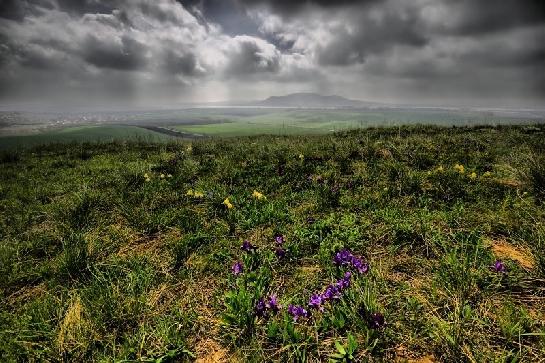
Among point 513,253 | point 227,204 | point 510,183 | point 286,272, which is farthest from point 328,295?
point 510,183

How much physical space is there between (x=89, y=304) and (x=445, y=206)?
5350 millimetres

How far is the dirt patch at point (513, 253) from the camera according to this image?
307 cm

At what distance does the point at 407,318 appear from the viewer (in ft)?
7.98

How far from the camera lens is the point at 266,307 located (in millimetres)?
2582

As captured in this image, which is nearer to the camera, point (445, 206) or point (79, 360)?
point (79, 360)

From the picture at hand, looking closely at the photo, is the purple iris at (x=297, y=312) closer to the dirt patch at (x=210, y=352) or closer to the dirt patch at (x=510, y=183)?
the dirt patch at (x=210, y=352)

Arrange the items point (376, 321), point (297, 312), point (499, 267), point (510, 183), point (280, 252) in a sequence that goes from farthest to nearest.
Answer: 1. point (510, 183)
2. point (280, 252)
3. point (499, 267)
4. point (297, 312)
5. point (376, 321)

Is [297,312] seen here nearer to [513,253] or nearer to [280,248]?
[280,248]

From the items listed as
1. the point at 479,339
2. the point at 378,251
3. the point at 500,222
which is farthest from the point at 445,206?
the point at 479,339

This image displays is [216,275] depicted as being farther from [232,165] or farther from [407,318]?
[232,165]

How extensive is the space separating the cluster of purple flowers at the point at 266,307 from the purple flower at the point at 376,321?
85 centimetres

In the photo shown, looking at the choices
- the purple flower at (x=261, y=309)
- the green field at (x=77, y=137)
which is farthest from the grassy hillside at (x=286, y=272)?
the green field at (x=77, y=137)

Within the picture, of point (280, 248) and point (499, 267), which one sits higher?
point (499, 267)

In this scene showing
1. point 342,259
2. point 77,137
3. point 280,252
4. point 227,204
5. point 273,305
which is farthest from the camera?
point 77,137
